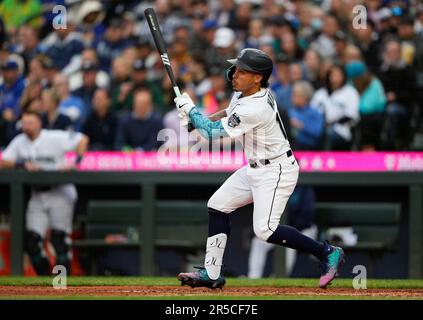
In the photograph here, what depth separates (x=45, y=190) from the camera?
11422 mm

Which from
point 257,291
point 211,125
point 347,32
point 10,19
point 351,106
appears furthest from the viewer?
point 10,19

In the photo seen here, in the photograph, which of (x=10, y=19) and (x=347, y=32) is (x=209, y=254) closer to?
(x=347, y=32)

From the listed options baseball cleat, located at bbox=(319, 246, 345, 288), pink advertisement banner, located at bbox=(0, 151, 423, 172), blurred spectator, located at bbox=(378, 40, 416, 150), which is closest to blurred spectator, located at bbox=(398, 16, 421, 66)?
blurred spectator, located at bbox=(378, 40, 416, 150)

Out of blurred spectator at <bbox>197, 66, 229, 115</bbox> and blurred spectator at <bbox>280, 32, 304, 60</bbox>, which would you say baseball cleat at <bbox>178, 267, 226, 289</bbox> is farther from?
blurred spectator at <bbox>280, 32, 304, 60</bbox>

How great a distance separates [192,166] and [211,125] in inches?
168

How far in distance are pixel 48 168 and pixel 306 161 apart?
2916 millimetres

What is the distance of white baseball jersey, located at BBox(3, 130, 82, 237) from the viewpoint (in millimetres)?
11250

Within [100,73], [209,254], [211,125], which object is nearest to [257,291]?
[209,254]

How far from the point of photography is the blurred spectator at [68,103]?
1160 cm

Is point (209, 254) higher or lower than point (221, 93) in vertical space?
lower

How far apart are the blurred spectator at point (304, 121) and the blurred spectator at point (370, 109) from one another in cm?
45

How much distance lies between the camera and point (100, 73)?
12102 millimetres

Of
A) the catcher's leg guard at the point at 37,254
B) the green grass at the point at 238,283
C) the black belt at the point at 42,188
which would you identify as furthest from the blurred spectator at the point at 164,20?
the green grass at the point at 238,283

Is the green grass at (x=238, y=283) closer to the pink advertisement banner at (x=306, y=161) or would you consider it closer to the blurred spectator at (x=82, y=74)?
the pink advertisement banner at (x=306, y=161)
